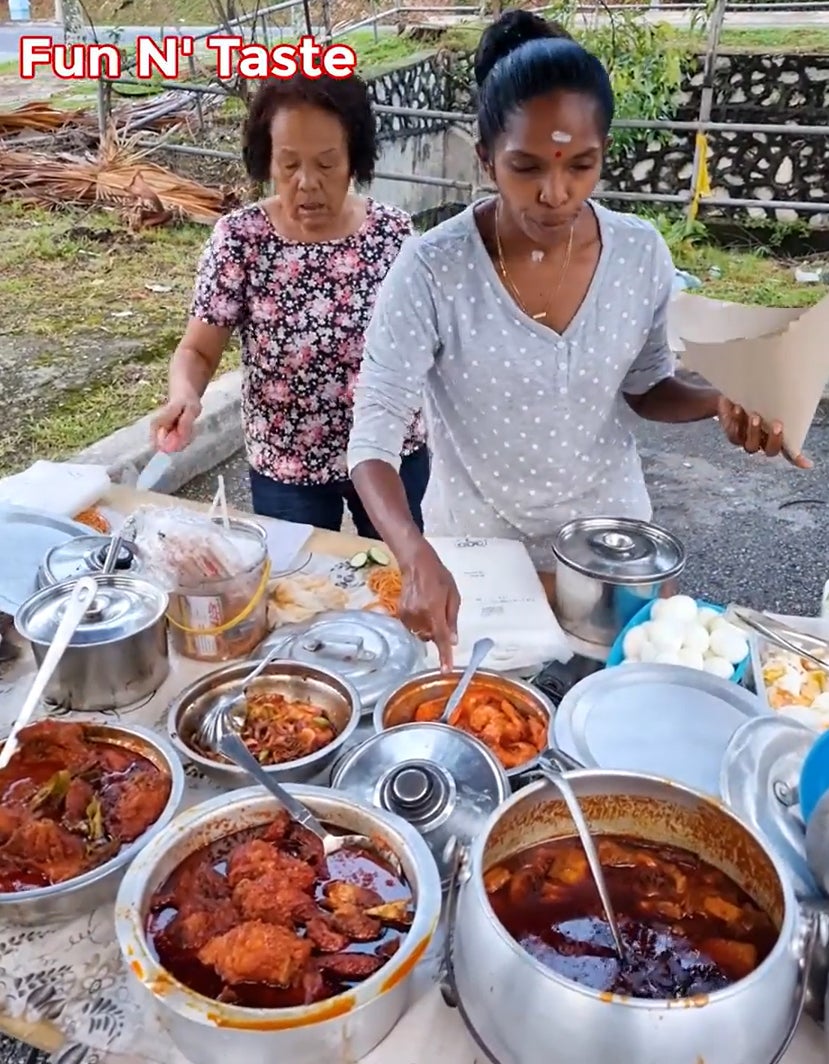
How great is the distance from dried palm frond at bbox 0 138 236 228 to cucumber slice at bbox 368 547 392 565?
7337 mm

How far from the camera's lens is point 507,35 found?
1.98m

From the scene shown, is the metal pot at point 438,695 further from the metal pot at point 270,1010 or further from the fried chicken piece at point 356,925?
the fried chicken piece at point 356,925

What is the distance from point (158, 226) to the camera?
8.80m

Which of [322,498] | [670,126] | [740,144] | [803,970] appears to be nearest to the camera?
[803,970]

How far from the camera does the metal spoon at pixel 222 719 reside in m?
1.59

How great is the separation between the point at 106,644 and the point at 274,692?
1.03 feet

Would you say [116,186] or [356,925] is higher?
[116,186]

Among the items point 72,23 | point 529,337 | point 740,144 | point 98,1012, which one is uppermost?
point 72,23

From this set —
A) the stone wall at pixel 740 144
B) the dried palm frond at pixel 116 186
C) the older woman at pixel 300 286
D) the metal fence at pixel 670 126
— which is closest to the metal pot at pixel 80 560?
the older woman at pixel 300 286

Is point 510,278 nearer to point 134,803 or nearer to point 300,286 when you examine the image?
point 300,286

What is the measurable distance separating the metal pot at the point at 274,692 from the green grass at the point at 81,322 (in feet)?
11.7

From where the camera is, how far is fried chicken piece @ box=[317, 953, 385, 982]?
44.5 inches

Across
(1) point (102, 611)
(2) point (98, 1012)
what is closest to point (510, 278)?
(1) point (102, 611)

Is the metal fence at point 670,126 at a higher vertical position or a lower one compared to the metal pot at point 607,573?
higher
